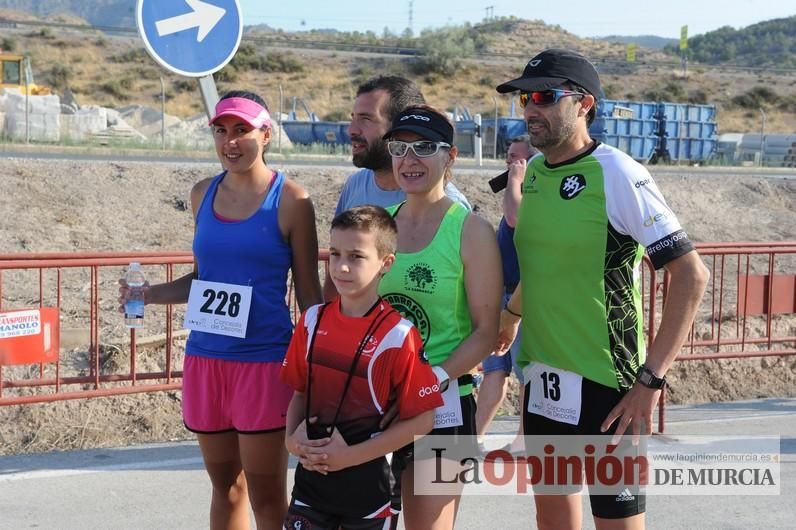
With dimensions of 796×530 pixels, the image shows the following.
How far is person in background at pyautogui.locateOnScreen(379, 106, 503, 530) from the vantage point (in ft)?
11.2

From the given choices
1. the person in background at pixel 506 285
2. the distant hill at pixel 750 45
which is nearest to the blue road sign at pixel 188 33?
the person in background at pixel 506 285

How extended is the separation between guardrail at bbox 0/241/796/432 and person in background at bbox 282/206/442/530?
3532 mm

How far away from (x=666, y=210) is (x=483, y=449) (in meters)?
3.64

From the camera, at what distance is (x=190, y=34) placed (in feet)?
16.3

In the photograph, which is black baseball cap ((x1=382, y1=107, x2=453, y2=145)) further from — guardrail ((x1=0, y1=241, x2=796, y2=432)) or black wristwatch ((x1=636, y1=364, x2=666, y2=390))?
guardrail ((x1=0, y1=241, x2=796, y2=432))

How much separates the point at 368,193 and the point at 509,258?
2216 millimetres

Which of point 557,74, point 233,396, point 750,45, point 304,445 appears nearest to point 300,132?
point 233,396

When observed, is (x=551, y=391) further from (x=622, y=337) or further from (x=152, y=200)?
(x=152, y=200)

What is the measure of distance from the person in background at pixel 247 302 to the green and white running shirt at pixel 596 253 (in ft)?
3.40

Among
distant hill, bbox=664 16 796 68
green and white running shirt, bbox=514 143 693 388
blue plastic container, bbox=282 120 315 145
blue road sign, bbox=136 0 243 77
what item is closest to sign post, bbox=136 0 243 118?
blue road sign, bbox=136 0 243 77

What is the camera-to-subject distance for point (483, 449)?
6.60 m

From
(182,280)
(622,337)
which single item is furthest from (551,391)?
(182,280)

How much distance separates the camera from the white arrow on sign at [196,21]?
4.93m

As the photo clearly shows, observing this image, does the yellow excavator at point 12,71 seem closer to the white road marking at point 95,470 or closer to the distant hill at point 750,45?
the white road marking at point 95,470
